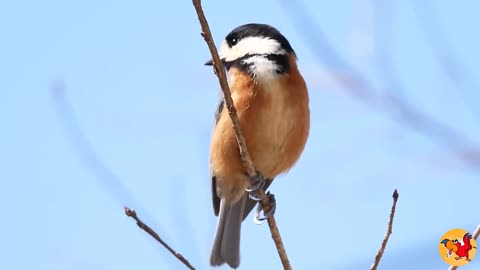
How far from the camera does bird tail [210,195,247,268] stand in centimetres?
526

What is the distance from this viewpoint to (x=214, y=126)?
4.89m

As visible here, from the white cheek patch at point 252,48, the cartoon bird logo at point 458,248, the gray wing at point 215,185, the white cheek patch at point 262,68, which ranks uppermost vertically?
the white cheek patch at point 252,48

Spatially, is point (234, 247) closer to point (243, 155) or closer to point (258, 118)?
point (258, 118)

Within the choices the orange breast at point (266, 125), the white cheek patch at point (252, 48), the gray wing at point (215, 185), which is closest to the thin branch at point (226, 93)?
the orange breast at point (266, 125)

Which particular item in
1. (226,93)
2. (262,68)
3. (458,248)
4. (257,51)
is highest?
(257,51)

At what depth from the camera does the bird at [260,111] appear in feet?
14.9

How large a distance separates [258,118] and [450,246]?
1.88m

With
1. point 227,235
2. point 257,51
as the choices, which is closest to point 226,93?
point 257,51

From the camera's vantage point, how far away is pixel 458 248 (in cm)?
279

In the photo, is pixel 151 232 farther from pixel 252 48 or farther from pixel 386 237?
pixel 252 48

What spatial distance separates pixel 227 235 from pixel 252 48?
4.38 ft

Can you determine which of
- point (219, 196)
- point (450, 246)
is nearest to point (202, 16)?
point (450, 246)

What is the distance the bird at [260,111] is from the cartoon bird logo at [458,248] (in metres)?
1.47

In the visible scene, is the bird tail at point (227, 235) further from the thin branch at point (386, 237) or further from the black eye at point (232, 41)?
the thin branch at point (386, 237)
